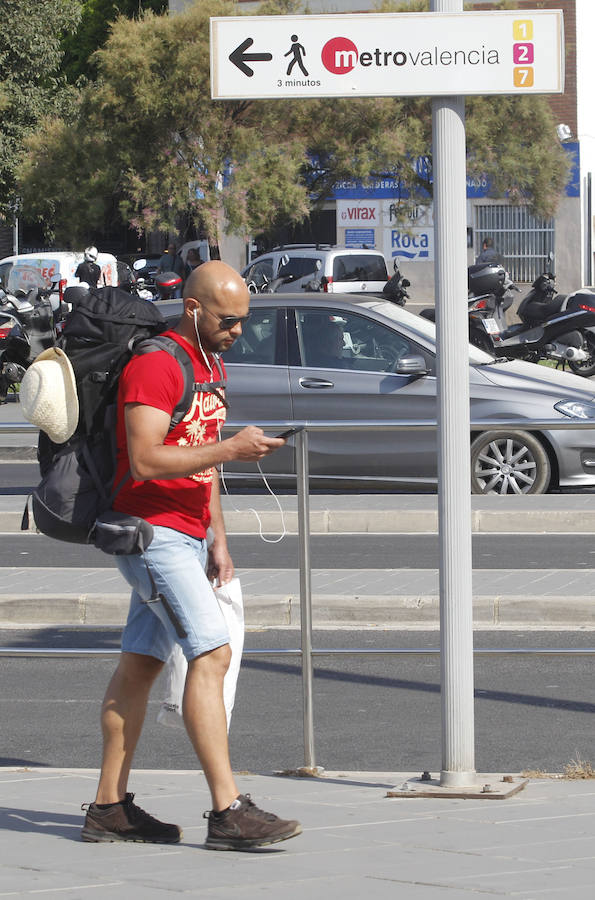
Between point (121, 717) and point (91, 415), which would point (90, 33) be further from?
point (121, 717)

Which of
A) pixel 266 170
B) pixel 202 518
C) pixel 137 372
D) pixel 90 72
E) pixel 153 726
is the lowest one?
pixel 153 726

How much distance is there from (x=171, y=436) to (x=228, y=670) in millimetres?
799

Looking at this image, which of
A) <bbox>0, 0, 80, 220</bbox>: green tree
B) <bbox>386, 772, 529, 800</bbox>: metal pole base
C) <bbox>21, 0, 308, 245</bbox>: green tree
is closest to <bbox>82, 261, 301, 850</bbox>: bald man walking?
<bbox>386, 772, 529, 800</bbox>: metal pole base

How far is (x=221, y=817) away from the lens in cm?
417

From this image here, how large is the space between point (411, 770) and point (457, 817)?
123 cm

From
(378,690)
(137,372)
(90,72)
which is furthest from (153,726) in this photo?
(90,72)

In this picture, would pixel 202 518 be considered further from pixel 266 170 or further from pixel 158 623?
pixel 266 170

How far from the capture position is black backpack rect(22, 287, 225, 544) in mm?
4238

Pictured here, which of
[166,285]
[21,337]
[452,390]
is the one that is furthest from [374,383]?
[166,285]

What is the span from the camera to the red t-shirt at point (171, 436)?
13.4 ft

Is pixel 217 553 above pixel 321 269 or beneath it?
beneath

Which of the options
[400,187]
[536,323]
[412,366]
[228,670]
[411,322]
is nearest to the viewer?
[228,670]

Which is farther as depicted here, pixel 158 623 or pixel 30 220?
pixel 30 220

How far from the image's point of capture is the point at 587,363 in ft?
70.5
